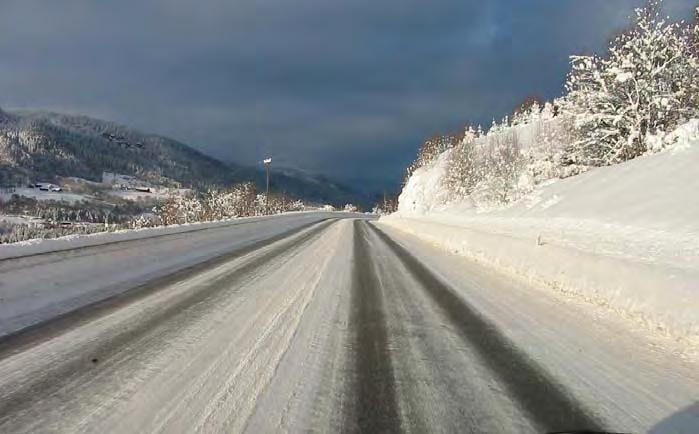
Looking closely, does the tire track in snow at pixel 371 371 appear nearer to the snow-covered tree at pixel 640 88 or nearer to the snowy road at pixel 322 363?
the snowy road at pixel 322 363

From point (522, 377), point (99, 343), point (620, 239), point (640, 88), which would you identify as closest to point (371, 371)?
point (522, 377)

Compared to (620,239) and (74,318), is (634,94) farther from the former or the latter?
(74,318)

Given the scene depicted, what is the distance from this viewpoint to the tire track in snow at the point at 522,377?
3.51 m

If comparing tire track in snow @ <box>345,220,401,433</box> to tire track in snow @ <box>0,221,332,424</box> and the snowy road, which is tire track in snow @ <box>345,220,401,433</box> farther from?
tire track in snow @ <box>0,221,332,424</box>

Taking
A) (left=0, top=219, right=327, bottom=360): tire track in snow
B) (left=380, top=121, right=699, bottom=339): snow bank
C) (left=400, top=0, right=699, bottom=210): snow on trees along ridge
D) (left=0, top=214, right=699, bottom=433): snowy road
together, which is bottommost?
(left=0, top=219, right=327, bottom=360): tire track in snow

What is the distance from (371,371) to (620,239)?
889cm

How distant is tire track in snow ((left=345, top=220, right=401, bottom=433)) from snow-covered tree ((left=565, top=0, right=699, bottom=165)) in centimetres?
1899

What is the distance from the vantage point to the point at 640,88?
71.2 ft

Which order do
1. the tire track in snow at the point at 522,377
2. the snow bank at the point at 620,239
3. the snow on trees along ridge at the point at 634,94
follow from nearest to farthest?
1. the tire track in snow at the point at 522,377
2. the snow bank at the point at 620,239
3. the snow on trees along ridge at the point at 634,94

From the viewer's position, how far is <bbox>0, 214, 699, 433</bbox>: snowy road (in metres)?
3.44

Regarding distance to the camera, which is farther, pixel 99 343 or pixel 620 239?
pixel 620 239

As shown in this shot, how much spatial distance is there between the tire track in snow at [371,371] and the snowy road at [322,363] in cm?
2

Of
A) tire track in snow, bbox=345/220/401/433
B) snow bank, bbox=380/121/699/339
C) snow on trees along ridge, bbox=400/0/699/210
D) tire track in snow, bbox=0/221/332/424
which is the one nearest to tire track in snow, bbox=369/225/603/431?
tire track in snow, bbox=345/220/401/433

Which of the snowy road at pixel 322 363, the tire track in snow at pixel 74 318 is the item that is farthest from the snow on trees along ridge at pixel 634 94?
the tire track in snow at pixel 74 318
